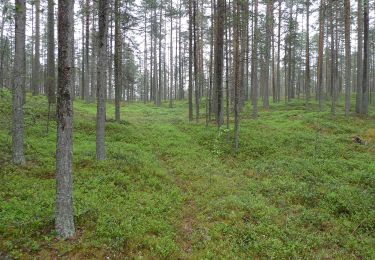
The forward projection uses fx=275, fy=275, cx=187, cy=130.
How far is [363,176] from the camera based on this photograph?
35.1 feet

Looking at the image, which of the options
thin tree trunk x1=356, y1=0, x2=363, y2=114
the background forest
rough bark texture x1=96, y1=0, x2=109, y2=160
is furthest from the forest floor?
thin tree trunk x1=356, y1=0, x2=363, y2=114

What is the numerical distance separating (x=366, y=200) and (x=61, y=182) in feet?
30.1

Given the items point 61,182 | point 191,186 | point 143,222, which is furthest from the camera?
point 191,186

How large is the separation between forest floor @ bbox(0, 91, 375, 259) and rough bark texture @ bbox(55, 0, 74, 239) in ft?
1.33

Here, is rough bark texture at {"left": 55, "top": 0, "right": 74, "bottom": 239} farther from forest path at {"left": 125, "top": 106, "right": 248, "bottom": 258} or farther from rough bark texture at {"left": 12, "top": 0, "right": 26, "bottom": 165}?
rough bark texture at {"left": 12, "top": 0, "right": 26, "bottom": 165}

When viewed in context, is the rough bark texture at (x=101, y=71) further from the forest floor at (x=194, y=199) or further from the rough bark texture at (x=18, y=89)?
the rough bark texture at (x=18, y=89)

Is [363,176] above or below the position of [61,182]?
below

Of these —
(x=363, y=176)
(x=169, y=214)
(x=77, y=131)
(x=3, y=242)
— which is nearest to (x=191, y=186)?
(x=169, y=214)

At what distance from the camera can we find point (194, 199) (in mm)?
9172

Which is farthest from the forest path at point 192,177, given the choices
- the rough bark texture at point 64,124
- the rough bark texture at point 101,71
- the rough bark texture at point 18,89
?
the rough bark texture at point 18,89

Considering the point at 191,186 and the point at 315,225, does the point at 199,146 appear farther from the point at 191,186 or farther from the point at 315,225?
the point at 315,225

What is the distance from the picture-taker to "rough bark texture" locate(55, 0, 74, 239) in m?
5.77

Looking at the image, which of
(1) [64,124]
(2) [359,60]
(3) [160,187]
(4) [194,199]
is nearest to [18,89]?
(1) [64,124]

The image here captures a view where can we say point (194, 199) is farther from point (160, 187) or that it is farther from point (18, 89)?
point (18, 89)
